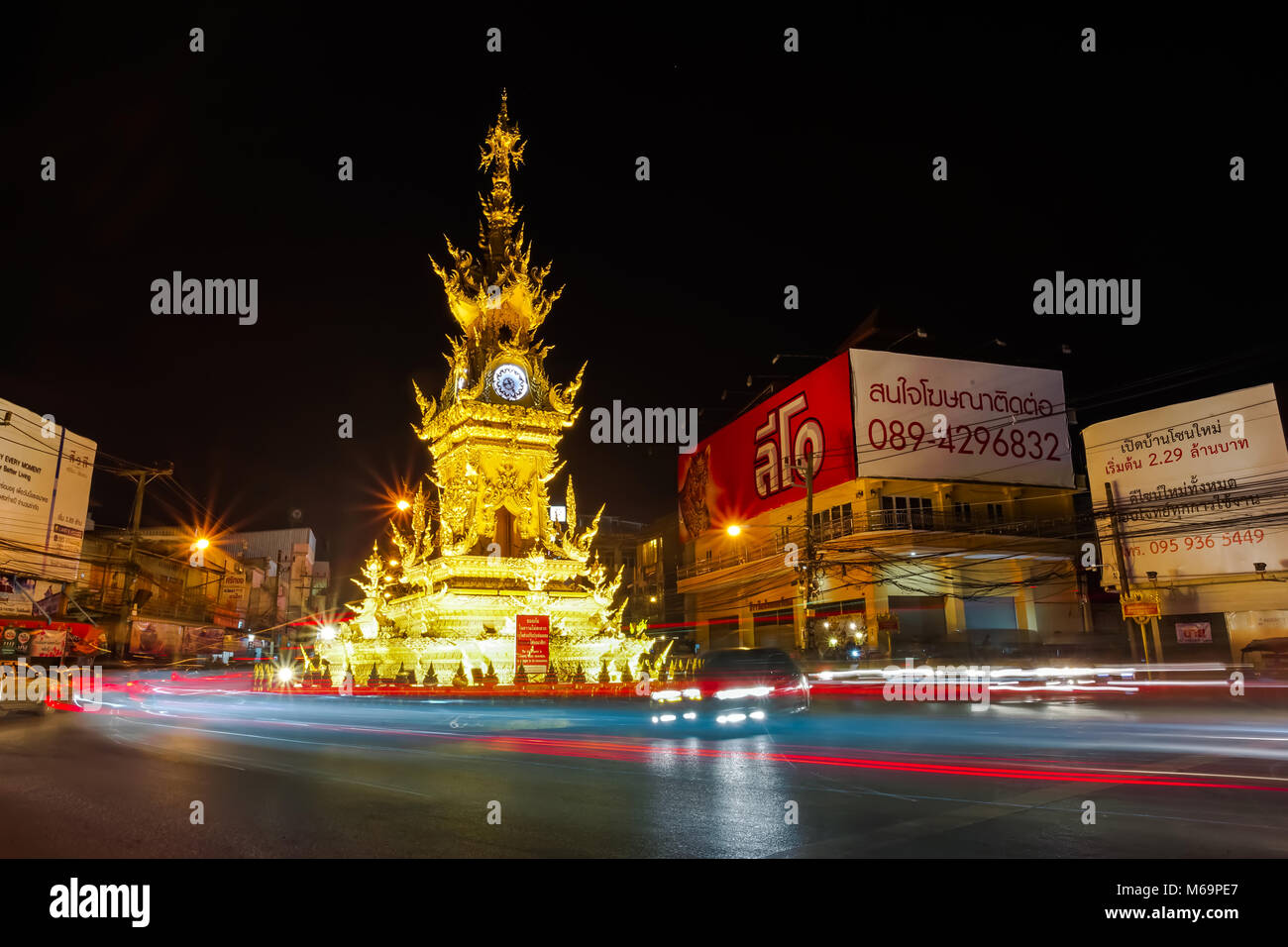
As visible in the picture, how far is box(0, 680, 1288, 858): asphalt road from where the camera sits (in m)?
6.16

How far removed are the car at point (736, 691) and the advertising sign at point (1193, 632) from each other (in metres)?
26.0

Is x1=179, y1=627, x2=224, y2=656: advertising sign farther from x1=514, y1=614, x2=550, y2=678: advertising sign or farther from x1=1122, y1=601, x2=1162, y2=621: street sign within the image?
x1=1122, y1=601, x2=1162, y2=621: street sign

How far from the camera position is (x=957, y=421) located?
41.7m

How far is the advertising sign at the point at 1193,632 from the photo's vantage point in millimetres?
32625

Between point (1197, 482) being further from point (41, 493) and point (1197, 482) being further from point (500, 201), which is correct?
point (41, 493)

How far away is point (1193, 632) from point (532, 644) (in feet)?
95.7

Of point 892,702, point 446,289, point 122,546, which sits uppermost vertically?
point 446,289

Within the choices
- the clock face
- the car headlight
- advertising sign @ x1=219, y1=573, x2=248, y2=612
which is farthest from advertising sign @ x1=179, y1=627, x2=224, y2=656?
the car headlight

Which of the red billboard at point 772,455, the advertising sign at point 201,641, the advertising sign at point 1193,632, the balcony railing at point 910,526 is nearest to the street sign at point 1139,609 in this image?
the advertising sign at point 1193,632

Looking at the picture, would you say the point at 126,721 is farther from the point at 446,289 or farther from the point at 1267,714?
the point at 1267,714

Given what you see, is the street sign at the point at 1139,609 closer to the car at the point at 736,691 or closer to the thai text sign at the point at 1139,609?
the thai text sign at the point at 1139,609
